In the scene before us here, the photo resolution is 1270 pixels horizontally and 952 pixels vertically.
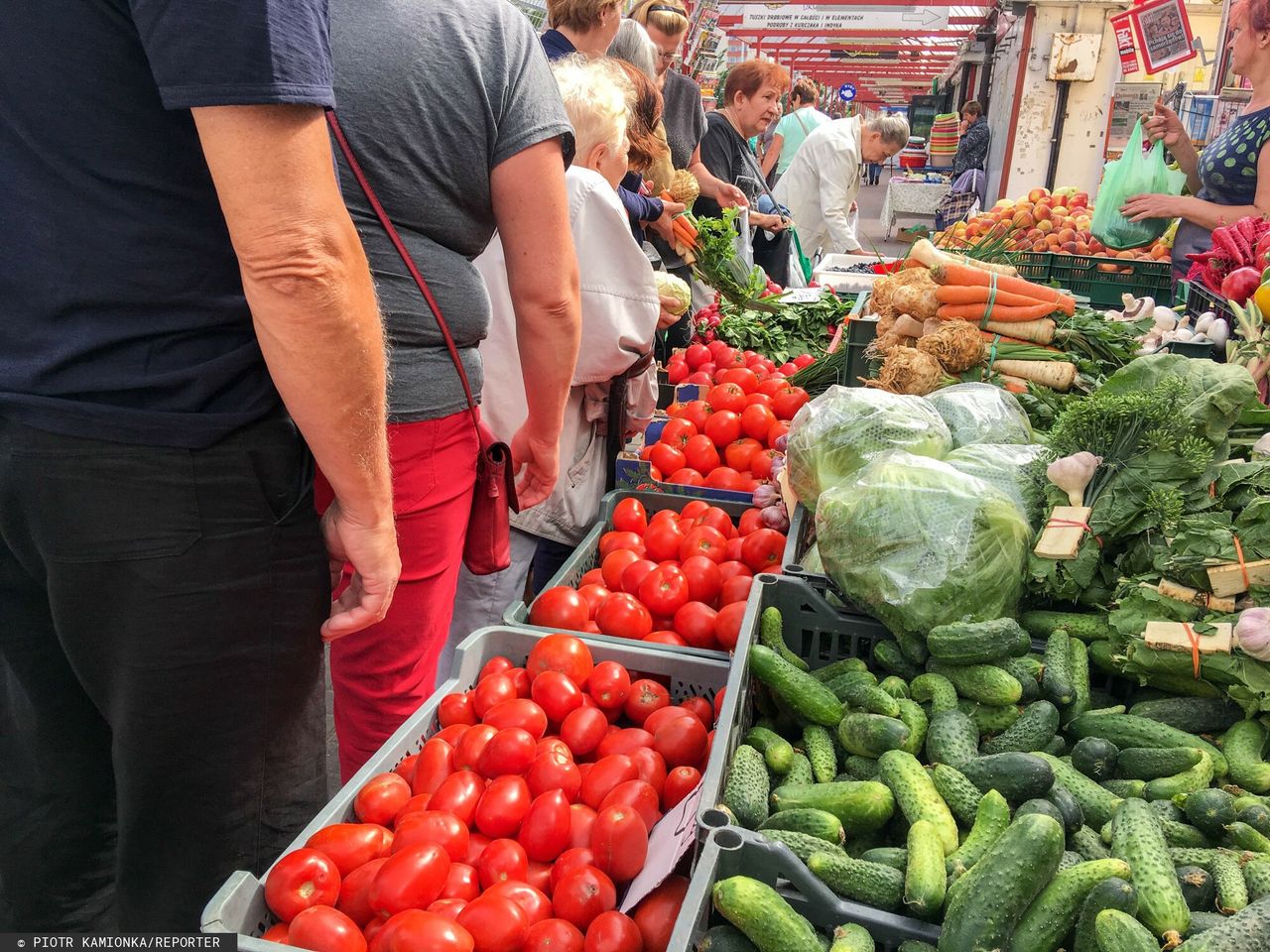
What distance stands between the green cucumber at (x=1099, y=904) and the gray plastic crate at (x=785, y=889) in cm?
19

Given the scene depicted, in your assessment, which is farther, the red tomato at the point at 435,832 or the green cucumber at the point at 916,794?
the red tomato at the point at 435,832

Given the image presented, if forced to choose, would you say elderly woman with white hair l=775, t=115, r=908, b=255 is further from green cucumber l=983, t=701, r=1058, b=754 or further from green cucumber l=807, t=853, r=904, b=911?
green cucumber l=807, t=853, r=904, b=911

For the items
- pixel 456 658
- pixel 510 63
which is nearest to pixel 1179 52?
pixel 510 63

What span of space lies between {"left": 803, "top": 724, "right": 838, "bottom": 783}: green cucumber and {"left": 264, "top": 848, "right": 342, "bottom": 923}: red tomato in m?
0.86

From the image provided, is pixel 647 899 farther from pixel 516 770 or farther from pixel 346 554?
pixel 346 554

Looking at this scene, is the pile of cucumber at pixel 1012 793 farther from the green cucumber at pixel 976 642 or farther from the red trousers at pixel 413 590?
the red trousers at pixel 413 590

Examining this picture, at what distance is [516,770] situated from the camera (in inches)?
67.9

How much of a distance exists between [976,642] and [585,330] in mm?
1572

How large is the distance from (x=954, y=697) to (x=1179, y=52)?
745cm

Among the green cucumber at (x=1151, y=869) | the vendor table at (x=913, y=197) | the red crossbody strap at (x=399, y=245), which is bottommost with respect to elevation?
the vendor table at (x=913, y=197)

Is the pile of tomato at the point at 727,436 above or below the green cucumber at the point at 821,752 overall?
below

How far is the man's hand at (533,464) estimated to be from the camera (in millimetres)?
2393

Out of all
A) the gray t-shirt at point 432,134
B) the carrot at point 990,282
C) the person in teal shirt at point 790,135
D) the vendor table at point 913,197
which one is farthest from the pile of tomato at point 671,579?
the vendor table at point 913,197

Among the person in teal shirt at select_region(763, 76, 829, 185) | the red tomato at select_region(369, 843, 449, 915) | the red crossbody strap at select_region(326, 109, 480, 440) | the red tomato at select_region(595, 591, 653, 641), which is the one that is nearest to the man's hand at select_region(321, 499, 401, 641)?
the red tomato at select_region(369, 843, 449, 915)
